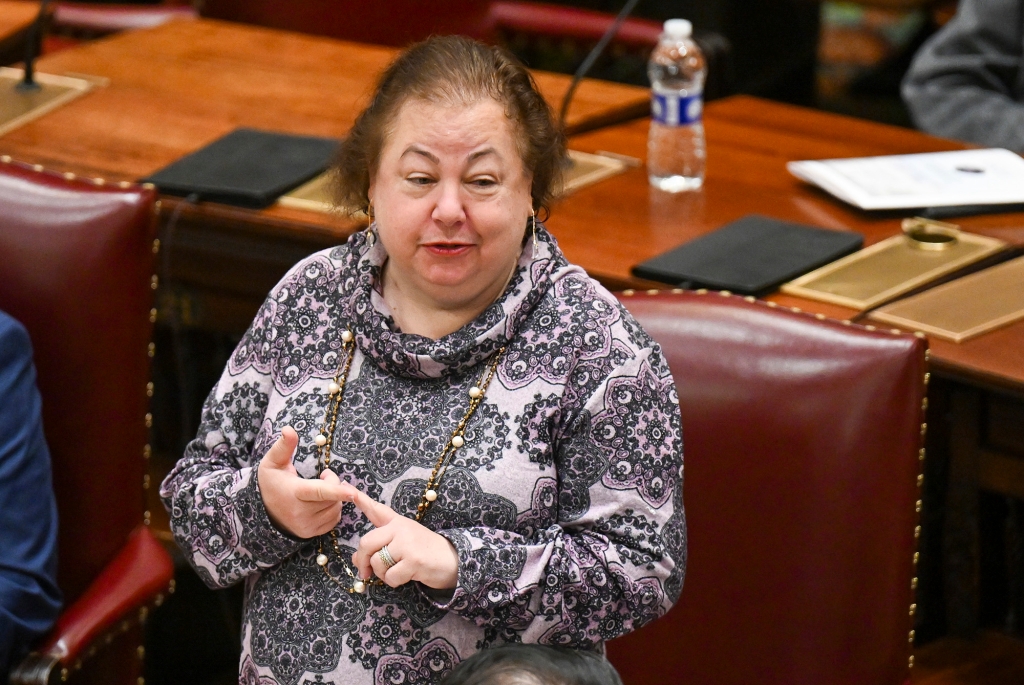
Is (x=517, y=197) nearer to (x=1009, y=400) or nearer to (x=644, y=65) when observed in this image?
(x=1009, y=400)

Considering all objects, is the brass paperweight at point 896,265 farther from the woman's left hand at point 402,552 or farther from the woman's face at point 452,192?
the woman's left hand at point 402,552

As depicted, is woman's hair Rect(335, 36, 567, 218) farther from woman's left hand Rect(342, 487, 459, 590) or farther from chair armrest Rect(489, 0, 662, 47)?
chair armrest Rect(489, 0, 662, 47)

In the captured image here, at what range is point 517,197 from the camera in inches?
52.8

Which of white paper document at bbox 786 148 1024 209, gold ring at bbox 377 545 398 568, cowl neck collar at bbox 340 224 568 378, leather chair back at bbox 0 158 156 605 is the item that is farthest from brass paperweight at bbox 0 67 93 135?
gold ring at bbox 377 545 398 568

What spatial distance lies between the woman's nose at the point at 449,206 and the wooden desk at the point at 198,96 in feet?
3.74

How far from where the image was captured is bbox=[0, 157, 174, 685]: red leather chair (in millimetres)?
1761

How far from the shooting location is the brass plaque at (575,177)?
7.44 feet

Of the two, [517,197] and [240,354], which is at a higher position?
[517,197]

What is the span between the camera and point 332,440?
4.52 feet

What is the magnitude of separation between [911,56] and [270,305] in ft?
13.4

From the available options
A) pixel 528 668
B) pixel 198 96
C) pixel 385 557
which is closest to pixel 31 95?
pixel 198 96

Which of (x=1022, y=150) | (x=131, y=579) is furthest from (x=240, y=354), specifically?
(x=1022, y=150)

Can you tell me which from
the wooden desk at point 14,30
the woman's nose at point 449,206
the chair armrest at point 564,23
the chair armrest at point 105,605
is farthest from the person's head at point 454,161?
the wooden desk at point 14,30

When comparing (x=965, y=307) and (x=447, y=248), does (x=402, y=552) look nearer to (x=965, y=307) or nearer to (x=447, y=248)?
(x=447, y=248)
